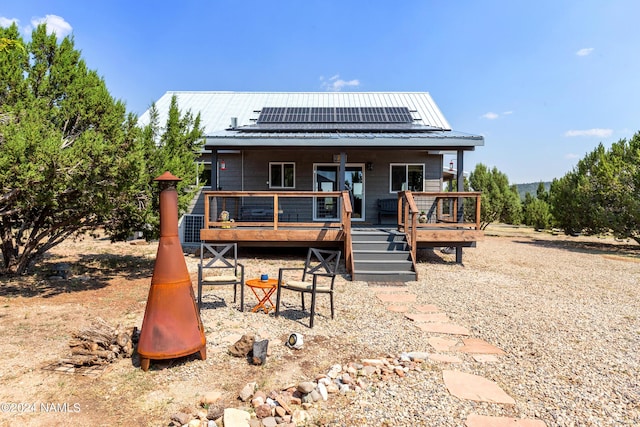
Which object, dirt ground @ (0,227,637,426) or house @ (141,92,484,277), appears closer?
dirt ground @ (0,227,637,426)

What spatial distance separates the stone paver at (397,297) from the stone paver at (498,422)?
3.23 meters

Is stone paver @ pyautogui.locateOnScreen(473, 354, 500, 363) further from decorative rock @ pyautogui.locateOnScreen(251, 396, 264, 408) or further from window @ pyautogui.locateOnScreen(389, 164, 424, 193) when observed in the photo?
window @ pyautogui.locateOnScreen(389, 164, 424, 193)

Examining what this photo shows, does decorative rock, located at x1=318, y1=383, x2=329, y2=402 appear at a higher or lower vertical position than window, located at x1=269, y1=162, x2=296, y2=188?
lower

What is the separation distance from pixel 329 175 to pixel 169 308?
9.12 metres

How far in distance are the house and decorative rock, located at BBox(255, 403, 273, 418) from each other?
5347 millimetres

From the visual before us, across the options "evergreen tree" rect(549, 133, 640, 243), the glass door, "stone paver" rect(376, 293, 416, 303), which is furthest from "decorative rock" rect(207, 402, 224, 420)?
"evergreen tree" rect(549, 133, 640, 243)

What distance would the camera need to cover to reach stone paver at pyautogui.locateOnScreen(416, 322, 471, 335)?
4.38m

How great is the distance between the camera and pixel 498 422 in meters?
2.45

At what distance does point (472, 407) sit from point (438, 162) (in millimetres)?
10208

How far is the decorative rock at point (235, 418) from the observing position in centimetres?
240

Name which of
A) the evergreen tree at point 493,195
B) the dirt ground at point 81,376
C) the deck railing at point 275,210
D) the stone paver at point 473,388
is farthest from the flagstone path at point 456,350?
the evergreen tree at point 493,195

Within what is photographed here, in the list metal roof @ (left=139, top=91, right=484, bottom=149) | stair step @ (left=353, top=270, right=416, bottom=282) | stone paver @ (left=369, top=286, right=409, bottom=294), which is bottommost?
stone paver @ (left=369, top=286, right=409, bottom=294)

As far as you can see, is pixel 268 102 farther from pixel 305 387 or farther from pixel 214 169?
pixel 305 387

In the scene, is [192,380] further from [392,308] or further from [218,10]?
[218,10]
